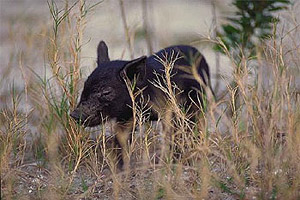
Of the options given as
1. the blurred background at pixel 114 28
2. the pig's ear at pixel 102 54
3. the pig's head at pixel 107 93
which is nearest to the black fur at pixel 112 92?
the pig's head at pixel 107 93

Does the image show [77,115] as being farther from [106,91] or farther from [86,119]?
[106,91]

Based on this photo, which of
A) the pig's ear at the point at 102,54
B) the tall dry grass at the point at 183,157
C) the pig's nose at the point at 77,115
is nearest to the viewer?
the tall dry grass at the point at 183,157

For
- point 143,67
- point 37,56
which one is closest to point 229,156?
point 143,67

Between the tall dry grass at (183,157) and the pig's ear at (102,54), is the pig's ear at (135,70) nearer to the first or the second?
the tall dry grass at (183,157)

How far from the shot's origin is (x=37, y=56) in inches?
302

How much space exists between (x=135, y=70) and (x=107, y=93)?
30 centimetres

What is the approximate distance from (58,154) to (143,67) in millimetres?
1048

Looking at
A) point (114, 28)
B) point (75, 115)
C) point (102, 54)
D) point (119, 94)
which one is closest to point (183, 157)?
point (119, 94)

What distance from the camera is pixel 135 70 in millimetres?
5836

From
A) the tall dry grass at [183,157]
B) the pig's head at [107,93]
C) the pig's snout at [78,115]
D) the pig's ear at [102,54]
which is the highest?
the pig's ear at [102,54]

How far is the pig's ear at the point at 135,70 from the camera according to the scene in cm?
576

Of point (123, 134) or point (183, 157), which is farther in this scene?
point (123, 134)

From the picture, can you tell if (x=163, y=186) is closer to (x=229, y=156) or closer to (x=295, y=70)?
(x=229, y=156)

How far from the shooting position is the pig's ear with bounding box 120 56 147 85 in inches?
227
